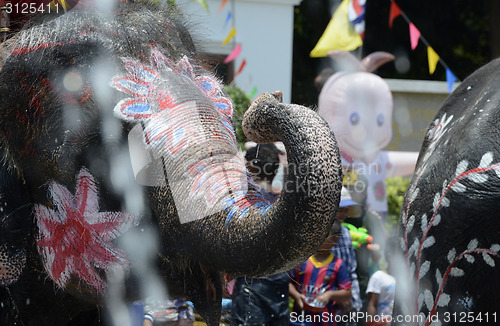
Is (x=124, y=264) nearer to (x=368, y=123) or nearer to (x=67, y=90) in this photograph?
(x=67, y=90)

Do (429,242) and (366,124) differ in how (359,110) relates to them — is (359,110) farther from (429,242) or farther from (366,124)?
(429,242)

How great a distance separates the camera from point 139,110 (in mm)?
1763

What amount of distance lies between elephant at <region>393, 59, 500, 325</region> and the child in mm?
1126

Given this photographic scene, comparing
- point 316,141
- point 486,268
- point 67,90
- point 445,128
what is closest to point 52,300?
point 67,90

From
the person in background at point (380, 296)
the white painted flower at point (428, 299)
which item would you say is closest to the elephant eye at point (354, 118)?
the person in background at point (380, 296)

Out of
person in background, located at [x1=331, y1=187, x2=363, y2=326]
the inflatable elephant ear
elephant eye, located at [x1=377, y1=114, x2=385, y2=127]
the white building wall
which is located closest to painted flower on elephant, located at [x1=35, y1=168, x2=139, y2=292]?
person in background, located at [x1=331, y1=187, x2=363, y2=326]

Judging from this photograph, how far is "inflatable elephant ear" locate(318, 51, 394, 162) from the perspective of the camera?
5.73 m

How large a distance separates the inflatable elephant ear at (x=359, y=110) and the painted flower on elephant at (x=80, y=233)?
155 inches

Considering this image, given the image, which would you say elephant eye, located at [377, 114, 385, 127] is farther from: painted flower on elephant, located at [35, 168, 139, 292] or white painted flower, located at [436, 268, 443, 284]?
painted flower on elephant, located at [35, 168, 139, 292]

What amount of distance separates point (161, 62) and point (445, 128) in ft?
4.10

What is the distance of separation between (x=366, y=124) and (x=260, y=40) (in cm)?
274

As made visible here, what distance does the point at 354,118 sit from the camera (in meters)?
5.83

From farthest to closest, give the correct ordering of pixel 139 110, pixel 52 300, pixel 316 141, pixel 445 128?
pixel 445 128, pixel 52 300, pixel 139 110, pixel 316 141

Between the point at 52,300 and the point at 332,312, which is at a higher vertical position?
the point at 52,300
